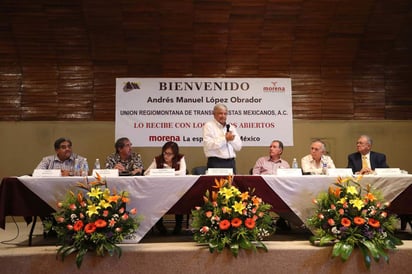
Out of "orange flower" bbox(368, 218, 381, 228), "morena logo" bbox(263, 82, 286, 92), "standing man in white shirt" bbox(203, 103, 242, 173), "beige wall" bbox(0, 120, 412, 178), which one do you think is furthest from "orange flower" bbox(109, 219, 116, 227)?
"morena logo" bbox(263, 82, 286, 92)

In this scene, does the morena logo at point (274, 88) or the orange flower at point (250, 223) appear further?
the morena logo at point (274, 88)

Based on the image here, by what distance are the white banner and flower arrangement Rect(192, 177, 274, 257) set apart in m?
2.46

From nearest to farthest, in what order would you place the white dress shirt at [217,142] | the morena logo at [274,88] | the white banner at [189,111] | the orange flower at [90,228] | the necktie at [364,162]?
the orange flower at [90,228] → the white dress shirt at [217,142] → the necktie at [364,162] → the white banner at [189,111] → the morena logo at [274,88]

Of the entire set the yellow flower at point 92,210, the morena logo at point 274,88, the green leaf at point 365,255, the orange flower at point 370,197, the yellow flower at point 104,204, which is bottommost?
the green leaf at point 365,255

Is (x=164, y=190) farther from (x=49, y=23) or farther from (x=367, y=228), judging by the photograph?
(x=49, y=23)

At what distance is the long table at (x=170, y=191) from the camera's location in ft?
9.89

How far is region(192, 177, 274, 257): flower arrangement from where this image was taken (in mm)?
2750

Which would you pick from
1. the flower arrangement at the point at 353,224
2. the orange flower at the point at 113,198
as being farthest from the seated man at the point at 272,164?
the orange flower at the point at 113,198

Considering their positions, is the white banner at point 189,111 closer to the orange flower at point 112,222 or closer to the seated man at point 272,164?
the seated man at point 272,164

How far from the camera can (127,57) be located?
5434 mm

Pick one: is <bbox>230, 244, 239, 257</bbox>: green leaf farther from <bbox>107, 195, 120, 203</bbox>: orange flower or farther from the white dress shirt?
the white dress shirt

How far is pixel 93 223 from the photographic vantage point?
270cm

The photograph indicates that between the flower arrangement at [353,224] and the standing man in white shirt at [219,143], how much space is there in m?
1.13

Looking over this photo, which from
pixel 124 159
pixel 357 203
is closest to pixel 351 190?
pixel 357 203
